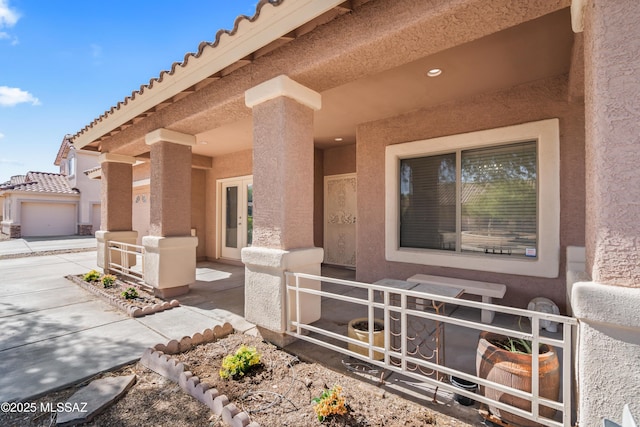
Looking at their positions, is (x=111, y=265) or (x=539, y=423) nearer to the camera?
(x=539, y=423)

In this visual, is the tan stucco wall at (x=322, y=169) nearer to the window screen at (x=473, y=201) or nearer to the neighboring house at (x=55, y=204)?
the window screen at (x=473, y=201)

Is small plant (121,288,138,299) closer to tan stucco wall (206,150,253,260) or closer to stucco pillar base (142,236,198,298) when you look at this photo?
stucco pillar base (142,236,198,298)

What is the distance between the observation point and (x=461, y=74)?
3617 mm

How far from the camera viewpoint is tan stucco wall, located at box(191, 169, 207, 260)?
28.1 feet

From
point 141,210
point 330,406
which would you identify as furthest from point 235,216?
point 330,406

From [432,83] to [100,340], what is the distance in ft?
16.9

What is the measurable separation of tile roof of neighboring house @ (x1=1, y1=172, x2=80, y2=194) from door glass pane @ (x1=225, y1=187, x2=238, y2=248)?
16.8m

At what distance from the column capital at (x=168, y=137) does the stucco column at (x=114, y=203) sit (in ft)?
6.94

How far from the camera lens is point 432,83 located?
3.86 m

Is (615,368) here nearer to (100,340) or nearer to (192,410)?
(192,410)

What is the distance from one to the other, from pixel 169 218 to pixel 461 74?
15.8ft

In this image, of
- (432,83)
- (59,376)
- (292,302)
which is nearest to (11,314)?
(59,376)

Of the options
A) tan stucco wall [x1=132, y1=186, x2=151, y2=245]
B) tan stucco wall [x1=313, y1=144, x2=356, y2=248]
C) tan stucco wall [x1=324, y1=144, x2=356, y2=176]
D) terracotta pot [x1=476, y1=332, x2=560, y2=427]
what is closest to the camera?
terracotta pot [x1=476, y1=332, x2=560, y2=427]

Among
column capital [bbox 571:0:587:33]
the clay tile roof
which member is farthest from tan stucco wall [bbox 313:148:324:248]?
column capital [bbox 571:0:587:33]
